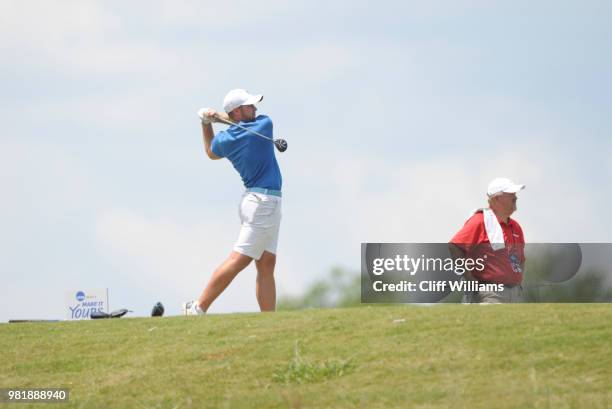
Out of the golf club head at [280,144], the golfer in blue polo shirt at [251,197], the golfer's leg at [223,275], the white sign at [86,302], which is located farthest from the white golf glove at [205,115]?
the white sign at [86,302]

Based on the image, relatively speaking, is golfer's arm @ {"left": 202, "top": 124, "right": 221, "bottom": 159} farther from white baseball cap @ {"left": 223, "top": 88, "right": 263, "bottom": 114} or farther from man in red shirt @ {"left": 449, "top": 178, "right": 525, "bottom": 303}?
man in red shirt @ {"left": 449, "top": 178, "right": 525, "bottom": 303}

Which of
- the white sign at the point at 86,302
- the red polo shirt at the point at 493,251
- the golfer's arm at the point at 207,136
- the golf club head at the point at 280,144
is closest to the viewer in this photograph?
the red polo shirt at the point at 493,251

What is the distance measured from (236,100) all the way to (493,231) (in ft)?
10.9

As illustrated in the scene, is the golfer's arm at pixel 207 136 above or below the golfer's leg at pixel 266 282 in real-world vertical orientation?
above

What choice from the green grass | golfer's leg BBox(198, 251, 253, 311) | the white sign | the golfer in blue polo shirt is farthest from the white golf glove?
the white sign

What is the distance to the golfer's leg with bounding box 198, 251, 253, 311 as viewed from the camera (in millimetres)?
12352

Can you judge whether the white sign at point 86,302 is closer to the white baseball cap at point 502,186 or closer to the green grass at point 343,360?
the green grass at point 343,360

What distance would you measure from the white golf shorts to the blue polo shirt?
0.16m

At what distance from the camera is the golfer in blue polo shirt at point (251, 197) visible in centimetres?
1236

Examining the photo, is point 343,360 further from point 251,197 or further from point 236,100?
point 236,100

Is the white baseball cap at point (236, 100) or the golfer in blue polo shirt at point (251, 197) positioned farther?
the white baseball cap at point (236, 100)

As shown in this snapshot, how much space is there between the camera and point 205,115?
12766mm

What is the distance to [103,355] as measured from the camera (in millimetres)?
10727

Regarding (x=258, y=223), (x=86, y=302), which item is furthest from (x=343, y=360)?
(x=86, y=302)
